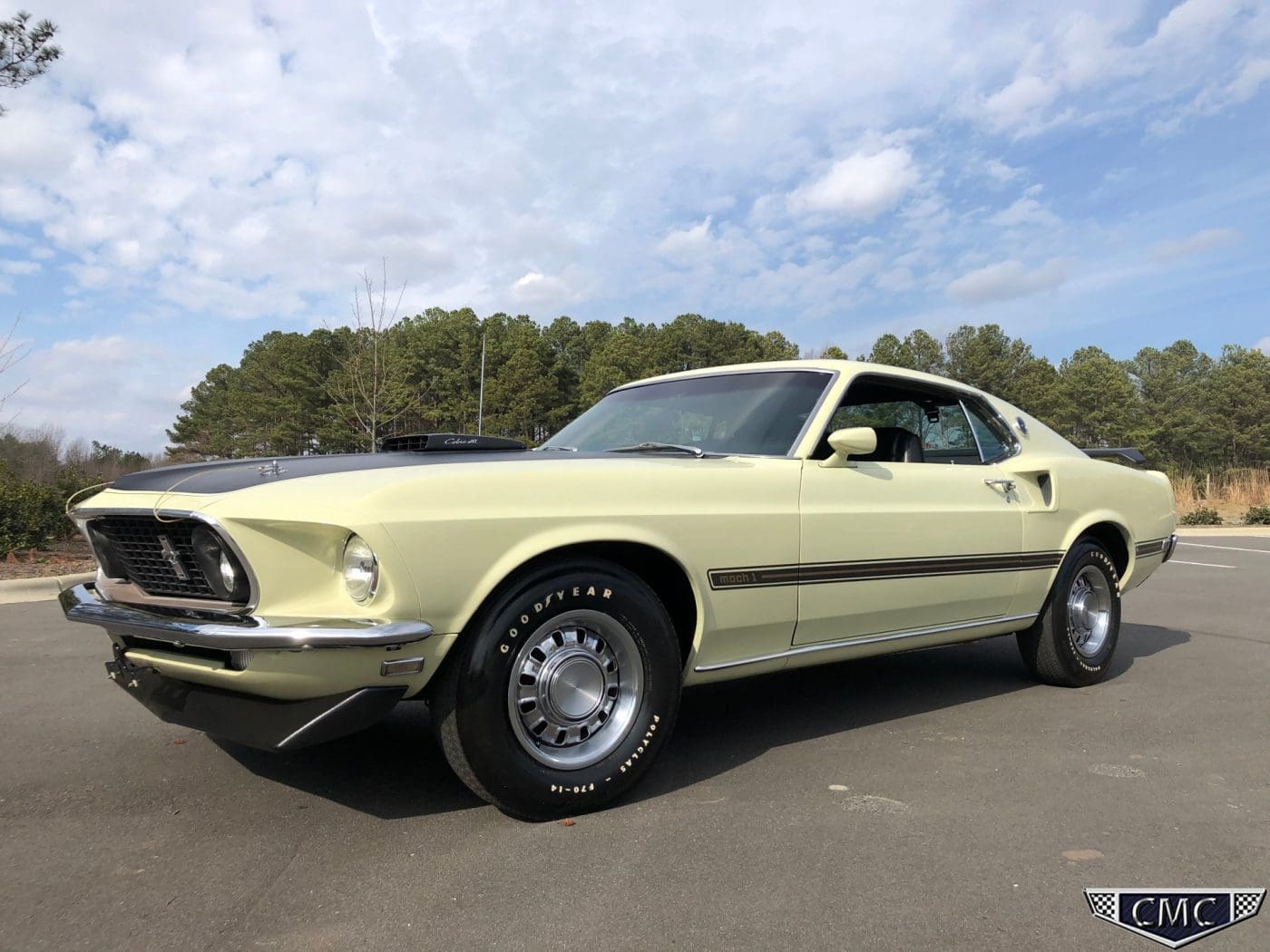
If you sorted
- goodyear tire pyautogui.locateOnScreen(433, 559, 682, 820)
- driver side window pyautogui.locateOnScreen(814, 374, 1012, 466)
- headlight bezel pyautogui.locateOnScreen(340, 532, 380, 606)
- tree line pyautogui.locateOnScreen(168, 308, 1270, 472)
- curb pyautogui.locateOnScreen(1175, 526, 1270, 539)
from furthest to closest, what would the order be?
tree line pyautogui.locateOnScreen(168, 308, 1270, 472) → curb pyautogui.locateOnScreen(1175, 526, 1270, 539) → driver side window pyautogui.locateOnScreen(814, 374, 1012, 466) → goodyear tire pyautogui.locateOnScreen(433, 559, 682, 820) → headlight bezel pyautogui.locateOnScreen(340, 532, 380, 606)

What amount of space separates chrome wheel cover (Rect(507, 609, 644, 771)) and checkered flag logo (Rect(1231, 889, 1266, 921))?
1.74 metres

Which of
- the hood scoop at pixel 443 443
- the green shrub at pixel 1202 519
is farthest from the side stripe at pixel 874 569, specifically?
the green shrub at pixel 1202 519

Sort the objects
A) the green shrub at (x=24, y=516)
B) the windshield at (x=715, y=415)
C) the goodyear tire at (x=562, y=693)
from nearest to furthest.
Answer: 1. the goodyear tire at (x=562, y=693)
2. the windshield at (x=715, y=415)
3. the green shrub at (x=24, y=516)

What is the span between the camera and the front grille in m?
2.62

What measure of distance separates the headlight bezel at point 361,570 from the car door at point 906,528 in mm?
1638

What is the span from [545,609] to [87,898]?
1.41 meters

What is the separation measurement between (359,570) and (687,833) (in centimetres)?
129

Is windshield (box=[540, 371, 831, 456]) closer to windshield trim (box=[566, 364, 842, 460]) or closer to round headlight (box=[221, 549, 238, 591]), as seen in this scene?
windshield trim (box=[566, 364, 842, 460])

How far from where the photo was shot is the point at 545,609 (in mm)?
2699

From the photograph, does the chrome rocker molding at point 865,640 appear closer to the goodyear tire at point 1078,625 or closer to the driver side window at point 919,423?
the goodyear tire at point 1078,625

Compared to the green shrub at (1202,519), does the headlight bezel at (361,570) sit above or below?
above

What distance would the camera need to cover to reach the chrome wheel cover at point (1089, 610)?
4797mm

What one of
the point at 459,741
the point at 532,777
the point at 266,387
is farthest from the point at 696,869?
the point at 266,387

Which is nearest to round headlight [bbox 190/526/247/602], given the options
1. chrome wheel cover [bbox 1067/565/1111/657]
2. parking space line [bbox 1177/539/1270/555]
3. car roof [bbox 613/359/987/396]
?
car roof [bbox 613/359/987/396]
